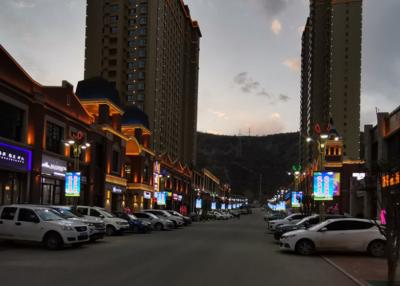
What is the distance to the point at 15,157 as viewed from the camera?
3072cm

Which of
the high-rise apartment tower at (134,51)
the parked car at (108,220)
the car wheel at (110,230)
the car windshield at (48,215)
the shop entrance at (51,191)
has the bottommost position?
the car wheel at (110,230)

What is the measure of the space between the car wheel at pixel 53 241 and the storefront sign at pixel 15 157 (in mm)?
11329

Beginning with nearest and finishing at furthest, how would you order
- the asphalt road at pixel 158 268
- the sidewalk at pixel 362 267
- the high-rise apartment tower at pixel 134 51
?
1. the asphalt road at pixel 158 268
2. the sidewalk at pixel 362 267
3. the high-rise apartment tower at pixel 134 51

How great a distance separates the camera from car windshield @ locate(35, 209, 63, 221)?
19953mm

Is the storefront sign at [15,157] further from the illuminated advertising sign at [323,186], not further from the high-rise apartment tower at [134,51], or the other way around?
the high-rise apartment tower at [134,51]

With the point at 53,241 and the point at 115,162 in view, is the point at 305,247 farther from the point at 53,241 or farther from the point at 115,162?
the point at 115,162

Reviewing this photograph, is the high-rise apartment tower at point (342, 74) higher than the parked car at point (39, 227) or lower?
higher

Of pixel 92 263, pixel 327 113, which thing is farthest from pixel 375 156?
pixel 327 113

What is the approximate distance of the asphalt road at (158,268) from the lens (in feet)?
39.3

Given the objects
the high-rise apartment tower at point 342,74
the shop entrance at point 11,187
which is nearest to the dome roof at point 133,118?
the shop entrance at point 11,187

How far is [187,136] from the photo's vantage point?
501ft

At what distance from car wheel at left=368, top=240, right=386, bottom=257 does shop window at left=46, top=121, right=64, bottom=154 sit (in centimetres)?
2459

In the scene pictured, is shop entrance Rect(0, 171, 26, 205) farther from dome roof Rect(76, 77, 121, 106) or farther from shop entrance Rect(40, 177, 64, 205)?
Answer: dome roof Rect(76, 77, 121, 106)

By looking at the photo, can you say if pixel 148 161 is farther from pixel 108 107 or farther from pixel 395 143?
pixel 395 143
